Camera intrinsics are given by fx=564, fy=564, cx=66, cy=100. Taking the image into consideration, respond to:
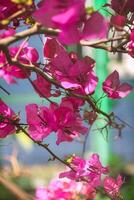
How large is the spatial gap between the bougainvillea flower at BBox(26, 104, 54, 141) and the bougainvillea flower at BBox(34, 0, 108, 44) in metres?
0.24

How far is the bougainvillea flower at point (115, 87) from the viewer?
0.71 m

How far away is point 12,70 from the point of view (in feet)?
2.41

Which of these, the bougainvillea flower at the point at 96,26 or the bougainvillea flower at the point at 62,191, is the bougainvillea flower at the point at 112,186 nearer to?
the bougainvillea flower at the point at 62,191

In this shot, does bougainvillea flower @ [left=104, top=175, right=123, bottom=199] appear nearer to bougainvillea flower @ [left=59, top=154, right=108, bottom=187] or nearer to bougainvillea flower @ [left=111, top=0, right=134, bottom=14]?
bougainvillea flower @ [left=59, top=154, right=108, bottom=187]

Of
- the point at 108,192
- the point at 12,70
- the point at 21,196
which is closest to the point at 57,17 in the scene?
the point at 21,196

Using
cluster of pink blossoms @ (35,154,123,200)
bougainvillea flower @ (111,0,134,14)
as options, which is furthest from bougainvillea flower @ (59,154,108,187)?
bougainvillea flower @ (111,0,134,14)

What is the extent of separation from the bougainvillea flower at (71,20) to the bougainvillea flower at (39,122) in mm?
240

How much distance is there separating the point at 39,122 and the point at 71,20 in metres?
0.27

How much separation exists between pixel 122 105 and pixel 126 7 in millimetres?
2514

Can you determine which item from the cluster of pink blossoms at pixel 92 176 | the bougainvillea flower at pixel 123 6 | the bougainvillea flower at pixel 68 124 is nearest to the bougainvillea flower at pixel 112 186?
the cluster of pink blossoms at pixel 92 176

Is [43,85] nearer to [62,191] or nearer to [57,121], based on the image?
[57,121]

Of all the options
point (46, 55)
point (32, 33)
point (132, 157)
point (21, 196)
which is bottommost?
point (21, 196)

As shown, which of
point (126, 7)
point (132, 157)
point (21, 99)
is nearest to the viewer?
point (126, 7)

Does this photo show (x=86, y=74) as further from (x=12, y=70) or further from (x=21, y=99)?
(x=21, y=99)
